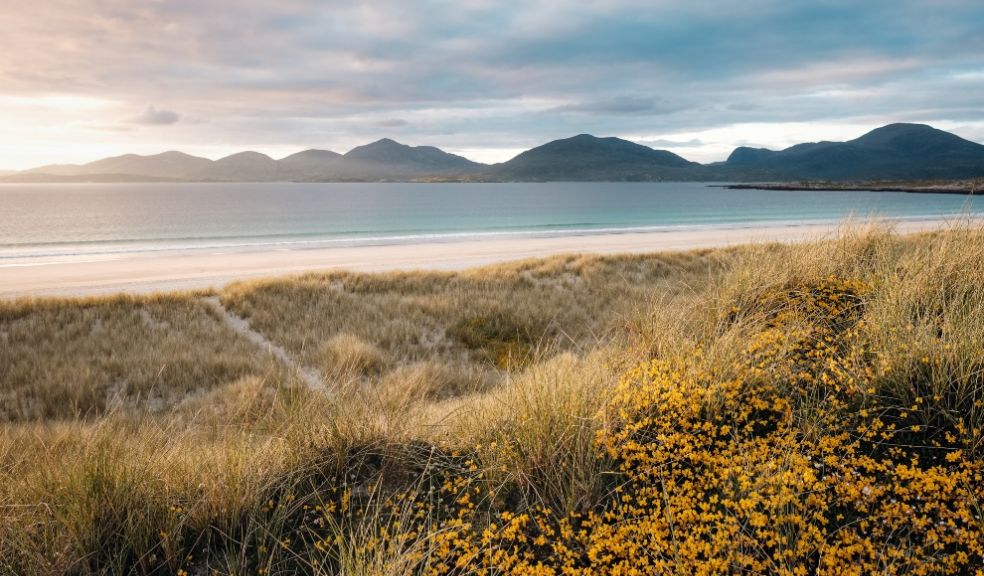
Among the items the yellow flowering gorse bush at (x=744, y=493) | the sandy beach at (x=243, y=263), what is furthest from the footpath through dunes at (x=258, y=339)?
the yellow flowering gorse bush at (x=744, y=493)

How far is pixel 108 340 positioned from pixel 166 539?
28.3 ft

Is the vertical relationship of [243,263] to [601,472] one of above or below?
below

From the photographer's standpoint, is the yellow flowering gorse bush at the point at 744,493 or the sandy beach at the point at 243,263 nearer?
the yellow flowering gorse bush at the point at 744,493

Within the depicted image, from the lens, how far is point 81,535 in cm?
359

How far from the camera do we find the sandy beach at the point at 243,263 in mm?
18219

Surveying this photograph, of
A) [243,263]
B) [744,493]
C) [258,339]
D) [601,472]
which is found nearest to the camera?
[744,493]

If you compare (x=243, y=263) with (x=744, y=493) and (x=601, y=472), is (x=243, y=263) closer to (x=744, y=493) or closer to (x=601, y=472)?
(x=601, y=472)

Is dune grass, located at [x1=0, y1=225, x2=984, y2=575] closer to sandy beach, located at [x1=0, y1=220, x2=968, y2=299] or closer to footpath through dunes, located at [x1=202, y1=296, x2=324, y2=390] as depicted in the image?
footpath through dunes, located at [x1=202, y1=296, x2=324, y2=390]

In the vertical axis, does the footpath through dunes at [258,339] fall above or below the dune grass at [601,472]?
below

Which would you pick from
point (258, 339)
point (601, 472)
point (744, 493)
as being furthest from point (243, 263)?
point (744, 493)

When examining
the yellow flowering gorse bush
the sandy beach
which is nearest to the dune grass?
the yellow flowering gorse bush

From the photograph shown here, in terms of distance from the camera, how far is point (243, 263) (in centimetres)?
2414

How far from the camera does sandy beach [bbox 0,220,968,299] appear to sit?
59.8ft

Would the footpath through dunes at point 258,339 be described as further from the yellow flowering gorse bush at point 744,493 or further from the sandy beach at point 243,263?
the yellow flowering gorse bush at point 744,493
